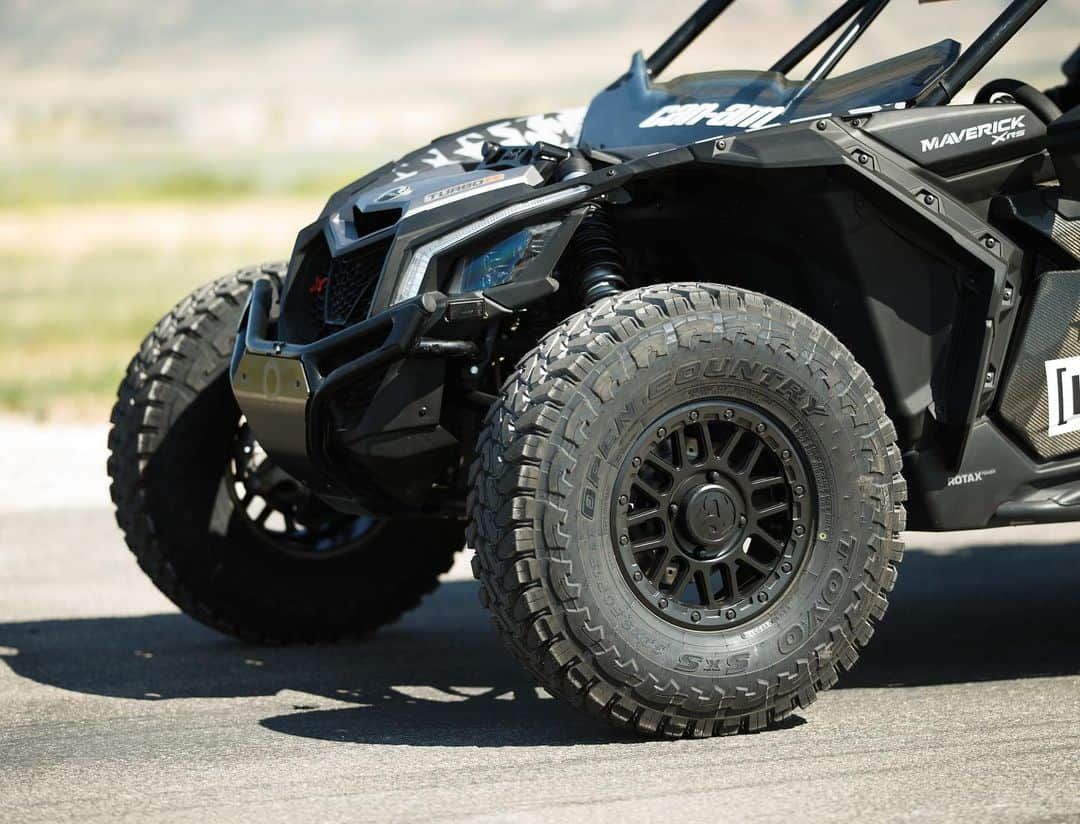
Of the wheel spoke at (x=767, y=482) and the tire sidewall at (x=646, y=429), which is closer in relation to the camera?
the tire sidewall at (x=646, y=429)

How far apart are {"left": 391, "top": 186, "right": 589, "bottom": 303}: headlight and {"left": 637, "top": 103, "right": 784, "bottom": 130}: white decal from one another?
766 mm

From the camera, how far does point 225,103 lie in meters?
127

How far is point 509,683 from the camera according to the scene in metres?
5.85

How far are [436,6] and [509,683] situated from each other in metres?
172

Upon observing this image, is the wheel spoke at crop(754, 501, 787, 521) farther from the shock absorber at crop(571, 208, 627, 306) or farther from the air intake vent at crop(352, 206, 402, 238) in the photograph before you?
the air intake vent at crop(352, 206, 402, 238)

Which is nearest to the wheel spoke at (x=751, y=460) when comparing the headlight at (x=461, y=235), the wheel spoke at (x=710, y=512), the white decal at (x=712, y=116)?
the wheel spoke at (x=710, y=512)

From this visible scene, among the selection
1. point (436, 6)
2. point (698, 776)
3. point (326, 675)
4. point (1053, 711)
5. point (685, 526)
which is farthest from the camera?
point (436, 6)

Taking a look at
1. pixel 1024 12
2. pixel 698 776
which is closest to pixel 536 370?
pixel 698 776

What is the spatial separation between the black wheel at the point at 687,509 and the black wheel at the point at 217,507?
5.56 ft

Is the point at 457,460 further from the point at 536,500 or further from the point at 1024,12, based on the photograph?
the point at 1024,12

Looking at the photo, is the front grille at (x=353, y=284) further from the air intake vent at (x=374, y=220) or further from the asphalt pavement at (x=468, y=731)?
the asphalt pavement at (x=468, y=731)

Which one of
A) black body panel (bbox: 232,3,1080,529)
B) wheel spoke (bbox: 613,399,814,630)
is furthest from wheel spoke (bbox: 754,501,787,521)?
black body panel (bbox: 232,3,1080,529)

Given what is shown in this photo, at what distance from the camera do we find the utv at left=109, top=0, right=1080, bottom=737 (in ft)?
15.4

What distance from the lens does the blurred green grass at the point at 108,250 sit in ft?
57.7
